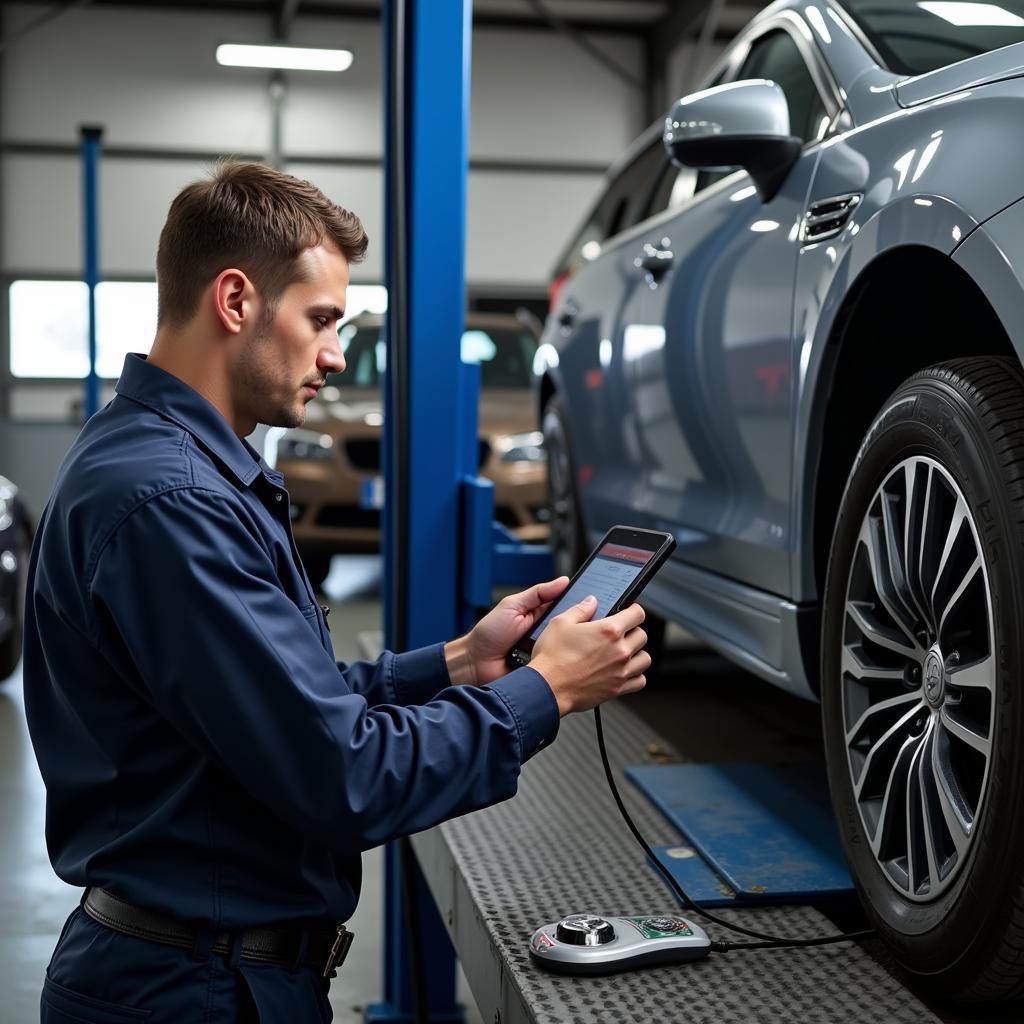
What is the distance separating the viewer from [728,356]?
7.38 ft

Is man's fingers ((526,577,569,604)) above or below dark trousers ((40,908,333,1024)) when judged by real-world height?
above

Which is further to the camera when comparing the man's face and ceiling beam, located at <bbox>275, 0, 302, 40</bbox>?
ceiling beam, located at <bbox>275, 0, 302, 40</bbox>

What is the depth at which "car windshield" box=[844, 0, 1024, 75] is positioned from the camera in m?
1.92

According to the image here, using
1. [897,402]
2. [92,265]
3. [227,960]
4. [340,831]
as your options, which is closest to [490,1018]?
[227,960]

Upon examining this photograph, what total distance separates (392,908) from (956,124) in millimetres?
1757

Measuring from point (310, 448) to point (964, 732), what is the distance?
571 centimetres

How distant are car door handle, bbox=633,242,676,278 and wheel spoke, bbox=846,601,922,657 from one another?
1.24 m

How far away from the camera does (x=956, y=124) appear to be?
4.92 ft

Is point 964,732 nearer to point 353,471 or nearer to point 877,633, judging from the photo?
point 877,633

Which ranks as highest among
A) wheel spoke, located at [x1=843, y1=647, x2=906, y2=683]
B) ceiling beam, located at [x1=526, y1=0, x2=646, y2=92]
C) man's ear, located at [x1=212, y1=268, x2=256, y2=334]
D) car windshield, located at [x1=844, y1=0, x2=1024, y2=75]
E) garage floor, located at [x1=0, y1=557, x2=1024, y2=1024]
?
ceiling beam, located at [x1=526, y1=0, x2=646, y2=92]

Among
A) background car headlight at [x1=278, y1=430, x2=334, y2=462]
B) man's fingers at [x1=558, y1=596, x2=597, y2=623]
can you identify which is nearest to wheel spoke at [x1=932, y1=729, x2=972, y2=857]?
man's fingers at [x1=558, y1=596, x2=597, y2=623]

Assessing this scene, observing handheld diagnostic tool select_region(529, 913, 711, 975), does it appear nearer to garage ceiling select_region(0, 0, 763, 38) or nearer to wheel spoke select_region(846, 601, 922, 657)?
wheel spoke select_region(846, 601, 922, 657)

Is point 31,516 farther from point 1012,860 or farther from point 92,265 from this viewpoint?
point 1012,860

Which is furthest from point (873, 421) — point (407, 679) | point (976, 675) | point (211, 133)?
point (211, 133)
